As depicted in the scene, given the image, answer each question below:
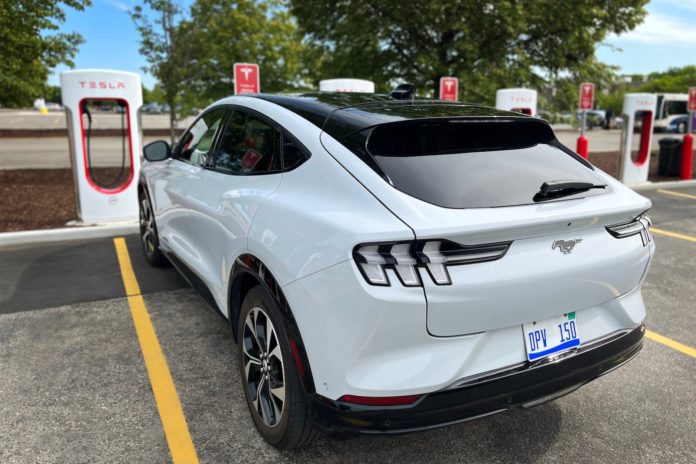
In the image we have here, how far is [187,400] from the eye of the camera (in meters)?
3.12

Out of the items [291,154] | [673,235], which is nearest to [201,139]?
[291,154]

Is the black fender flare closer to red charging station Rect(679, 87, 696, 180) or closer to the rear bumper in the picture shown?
the rear bumper

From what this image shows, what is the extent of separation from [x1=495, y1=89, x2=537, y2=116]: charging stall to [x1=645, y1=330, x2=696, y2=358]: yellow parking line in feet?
22.8

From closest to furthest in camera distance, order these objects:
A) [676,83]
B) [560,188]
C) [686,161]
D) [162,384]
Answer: [560,188] < [162,384] < [686,161] < [676,83]

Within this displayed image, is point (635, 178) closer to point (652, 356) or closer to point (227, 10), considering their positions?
point (652, 356)

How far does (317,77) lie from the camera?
50.6ft

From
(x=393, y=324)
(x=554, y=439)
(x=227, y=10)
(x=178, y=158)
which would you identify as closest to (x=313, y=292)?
(x=393, y=324)

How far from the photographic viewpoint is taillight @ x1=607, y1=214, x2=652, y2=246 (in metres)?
2.51

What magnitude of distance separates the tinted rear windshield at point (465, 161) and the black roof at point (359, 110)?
0.07m

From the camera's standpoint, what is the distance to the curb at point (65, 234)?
260 inches

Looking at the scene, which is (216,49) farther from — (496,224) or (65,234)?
(496,224)

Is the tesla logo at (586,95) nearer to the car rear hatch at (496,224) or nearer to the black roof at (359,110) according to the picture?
the black roof at (359,110)

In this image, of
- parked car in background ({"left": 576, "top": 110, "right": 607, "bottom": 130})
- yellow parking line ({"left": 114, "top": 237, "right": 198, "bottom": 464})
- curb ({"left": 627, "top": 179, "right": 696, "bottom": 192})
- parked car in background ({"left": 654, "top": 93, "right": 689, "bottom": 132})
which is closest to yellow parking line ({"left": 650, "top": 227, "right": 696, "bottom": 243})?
curb ({"left": 627, "top": 179, "right": 696, "bottom": 192})

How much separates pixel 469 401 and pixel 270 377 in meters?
0.98
